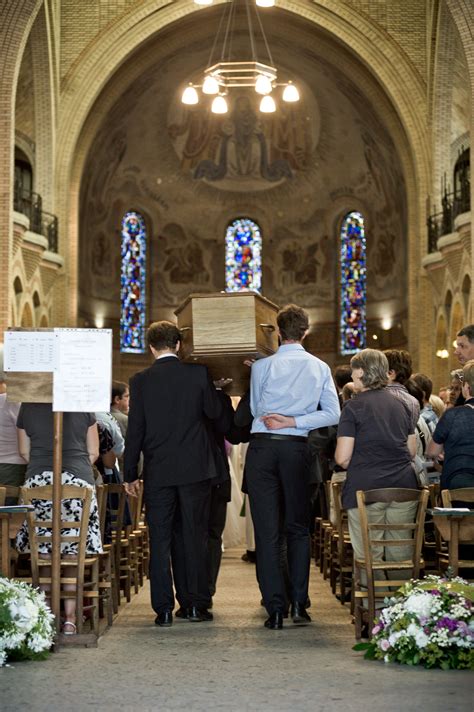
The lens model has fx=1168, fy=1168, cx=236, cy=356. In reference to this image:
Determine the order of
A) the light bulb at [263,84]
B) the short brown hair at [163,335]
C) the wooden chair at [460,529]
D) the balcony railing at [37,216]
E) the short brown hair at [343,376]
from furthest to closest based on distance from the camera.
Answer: the balcony railing at [37,216], the light bulb at [263,84], the short brown hair at [343,376], the short brown hair at [163,335], the wooden chair at [460,529]

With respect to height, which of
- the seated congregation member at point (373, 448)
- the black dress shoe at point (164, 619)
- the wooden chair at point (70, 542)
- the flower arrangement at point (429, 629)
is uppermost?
the seated congregation member at point (373, 448)

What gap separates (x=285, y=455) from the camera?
7.62 m

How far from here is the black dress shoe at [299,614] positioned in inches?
302

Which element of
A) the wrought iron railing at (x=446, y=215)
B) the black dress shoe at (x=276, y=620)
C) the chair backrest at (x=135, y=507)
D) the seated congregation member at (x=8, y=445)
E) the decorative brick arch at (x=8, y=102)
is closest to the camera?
the black dress shoe at (x=276, y=620)

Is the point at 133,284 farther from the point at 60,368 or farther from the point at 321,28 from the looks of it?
the point at 60,368

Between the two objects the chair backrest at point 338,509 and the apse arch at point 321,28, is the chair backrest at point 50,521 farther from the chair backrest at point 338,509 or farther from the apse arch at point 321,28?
the apse arch at point 321,28

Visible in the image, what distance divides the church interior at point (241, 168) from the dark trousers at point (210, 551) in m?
5.94

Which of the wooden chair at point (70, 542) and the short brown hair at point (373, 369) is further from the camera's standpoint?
the short brown hair at point (373, 369)

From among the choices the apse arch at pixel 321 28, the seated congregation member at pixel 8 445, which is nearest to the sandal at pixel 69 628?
the seated congregation member at pixel 8 445

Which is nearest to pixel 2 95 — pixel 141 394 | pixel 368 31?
pixel 368 31

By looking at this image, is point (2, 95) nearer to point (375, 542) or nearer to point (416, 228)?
point (416, 228)

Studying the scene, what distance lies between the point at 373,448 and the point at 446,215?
58.6 feet

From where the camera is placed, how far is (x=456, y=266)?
24.1 metres

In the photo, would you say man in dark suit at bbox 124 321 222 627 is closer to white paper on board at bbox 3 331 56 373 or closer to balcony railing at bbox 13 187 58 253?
white paper on board at bbox 3 331 56 373
